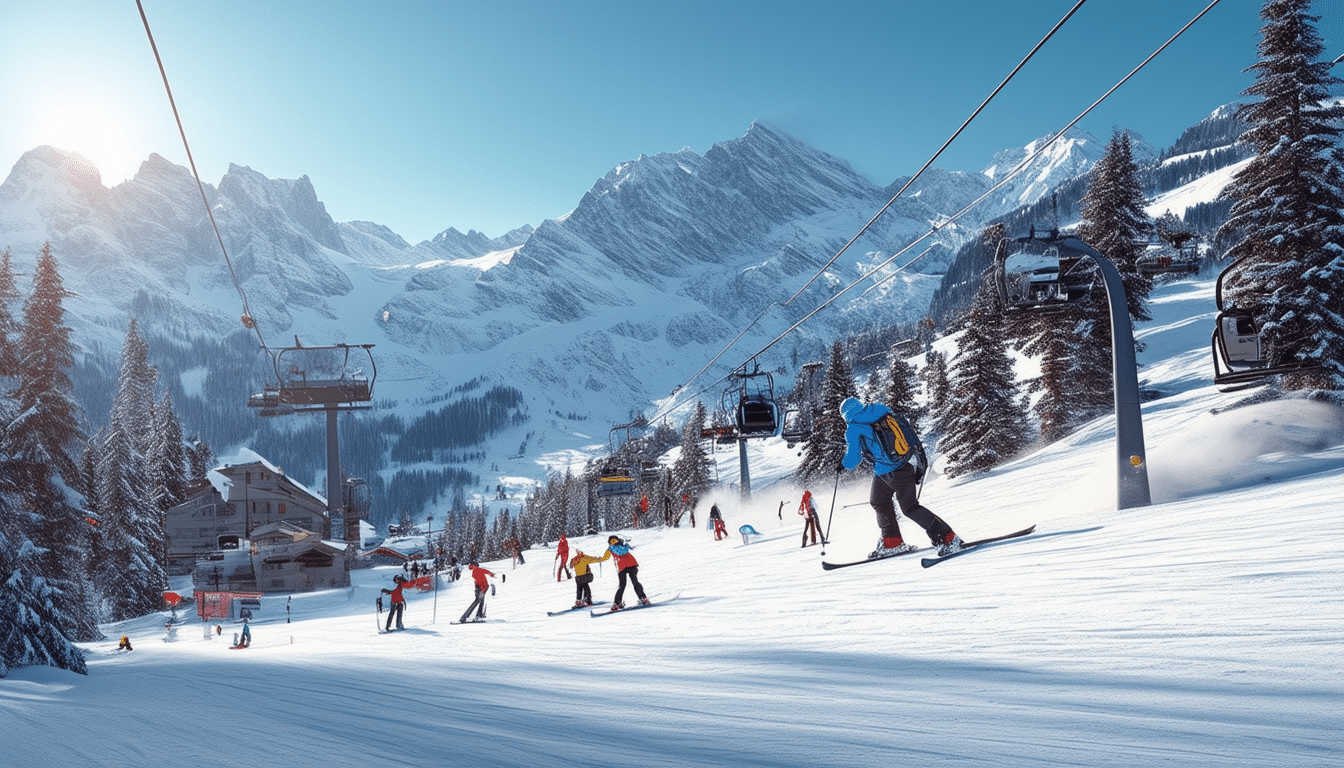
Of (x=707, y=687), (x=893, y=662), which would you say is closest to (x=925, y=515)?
(x=893, y=662)

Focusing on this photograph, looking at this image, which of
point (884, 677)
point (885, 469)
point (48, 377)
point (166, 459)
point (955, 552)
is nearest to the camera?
point (884, 677)

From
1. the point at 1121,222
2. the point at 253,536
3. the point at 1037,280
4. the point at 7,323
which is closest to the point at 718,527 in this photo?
the point at 1037,280

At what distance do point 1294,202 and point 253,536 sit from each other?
2183 inches

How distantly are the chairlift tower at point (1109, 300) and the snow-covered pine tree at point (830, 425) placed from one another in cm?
2656

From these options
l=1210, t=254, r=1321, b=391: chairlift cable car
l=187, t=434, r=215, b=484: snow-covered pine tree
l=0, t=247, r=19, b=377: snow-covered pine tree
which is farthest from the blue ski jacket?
l=187, t=434, r=215, b=484: snow-covered pine tree

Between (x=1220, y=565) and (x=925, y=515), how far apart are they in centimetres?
344

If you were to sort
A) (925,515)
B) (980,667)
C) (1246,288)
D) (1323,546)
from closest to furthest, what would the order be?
(980,667) → (1323,546) → (925,515) → (1246,288)

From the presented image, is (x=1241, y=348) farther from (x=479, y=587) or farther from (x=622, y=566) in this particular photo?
(x=479, y=587)

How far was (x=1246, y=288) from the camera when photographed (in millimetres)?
19734

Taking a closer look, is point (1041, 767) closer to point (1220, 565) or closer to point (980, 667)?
point (980, 667)

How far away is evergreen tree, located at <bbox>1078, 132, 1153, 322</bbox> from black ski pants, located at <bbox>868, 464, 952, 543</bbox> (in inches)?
951

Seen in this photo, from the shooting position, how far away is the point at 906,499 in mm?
9562

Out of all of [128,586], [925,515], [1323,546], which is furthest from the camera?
[128,586]

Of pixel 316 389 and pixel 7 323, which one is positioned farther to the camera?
pixel 316 389
